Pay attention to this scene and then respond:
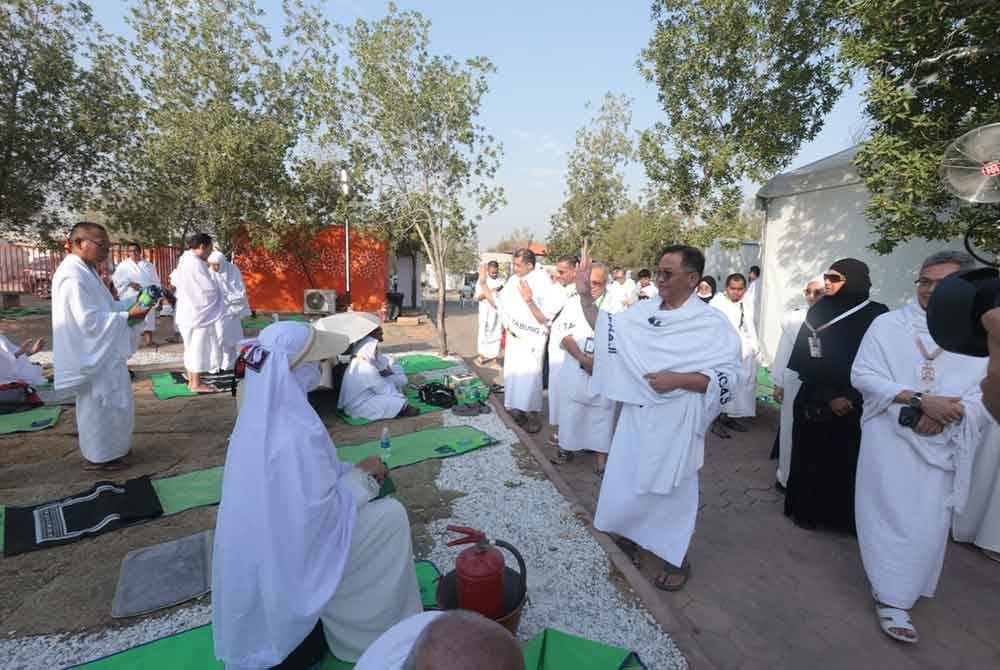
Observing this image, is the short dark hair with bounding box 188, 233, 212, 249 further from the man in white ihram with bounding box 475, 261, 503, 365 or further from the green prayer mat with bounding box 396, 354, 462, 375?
the man in white ihram with bounding box 475, 261, 503, 365

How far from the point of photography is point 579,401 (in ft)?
15.5

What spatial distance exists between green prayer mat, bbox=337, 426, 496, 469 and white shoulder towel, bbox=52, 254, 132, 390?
2.19 metres

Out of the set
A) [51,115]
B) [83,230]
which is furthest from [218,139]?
[83,230]

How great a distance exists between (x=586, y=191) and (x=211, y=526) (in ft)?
77.2

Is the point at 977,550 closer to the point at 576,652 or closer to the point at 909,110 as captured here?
the point at 576,652

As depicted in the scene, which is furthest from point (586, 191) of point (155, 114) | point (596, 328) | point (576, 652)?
point (576, 652)

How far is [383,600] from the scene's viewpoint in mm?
2205

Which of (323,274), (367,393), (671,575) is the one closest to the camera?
(671,575)

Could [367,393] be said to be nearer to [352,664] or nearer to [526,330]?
[526,330]

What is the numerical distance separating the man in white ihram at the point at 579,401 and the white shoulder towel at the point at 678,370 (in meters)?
1.51

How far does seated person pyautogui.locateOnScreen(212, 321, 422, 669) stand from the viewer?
1.89m

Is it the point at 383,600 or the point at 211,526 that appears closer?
the point at 383,600

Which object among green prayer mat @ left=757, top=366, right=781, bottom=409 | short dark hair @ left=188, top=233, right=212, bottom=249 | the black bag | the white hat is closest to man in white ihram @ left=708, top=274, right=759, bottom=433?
green prayer mat @ left=757, top=366, right=781, bottom=409

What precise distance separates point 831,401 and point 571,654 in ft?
8.22
